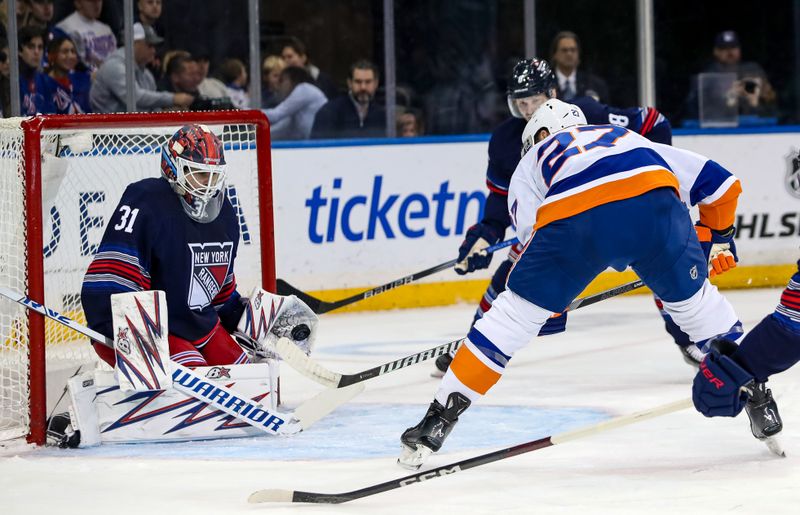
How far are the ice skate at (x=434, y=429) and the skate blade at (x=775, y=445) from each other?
2.37 feet

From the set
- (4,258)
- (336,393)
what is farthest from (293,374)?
(4,258)

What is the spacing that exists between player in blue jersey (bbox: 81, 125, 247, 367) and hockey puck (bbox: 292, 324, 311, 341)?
224 mm

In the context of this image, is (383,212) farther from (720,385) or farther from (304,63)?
(720,385)

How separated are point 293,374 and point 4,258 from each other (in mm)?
1228

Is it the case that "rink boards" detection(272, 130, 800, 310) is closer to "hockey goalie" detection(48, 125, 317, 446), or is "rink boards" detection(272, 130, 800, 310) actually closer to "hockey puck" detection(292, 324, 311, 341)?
"hockey puck" detection(292, 324, 311, 341)

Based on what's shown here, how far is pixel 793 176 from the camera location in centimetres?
678

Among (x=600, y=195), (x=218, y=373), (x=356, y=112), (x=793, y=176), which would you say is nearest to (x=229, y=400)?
(x=218, y=373)

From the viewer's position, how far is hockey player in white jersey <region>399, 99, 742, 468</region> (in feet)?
9.62

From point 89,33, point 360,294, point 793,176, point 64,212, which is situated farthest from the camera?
point 793,176

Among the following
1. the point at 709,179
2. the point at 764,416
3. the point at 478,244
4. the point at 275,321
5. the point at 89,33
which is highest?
the point at 89,33

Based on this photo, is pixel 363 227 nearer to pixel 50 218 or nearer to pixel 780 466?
pixel 50 218

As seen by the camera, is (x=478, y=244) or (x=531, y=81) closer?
(x=531, y=81)

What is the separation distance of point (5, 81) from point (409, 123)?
1899 millimetres

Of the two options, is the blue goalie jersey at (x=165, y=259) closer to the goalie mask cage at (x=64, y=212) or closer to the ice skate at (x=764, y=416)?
the goalie mask cage at (x=64, y=212)
